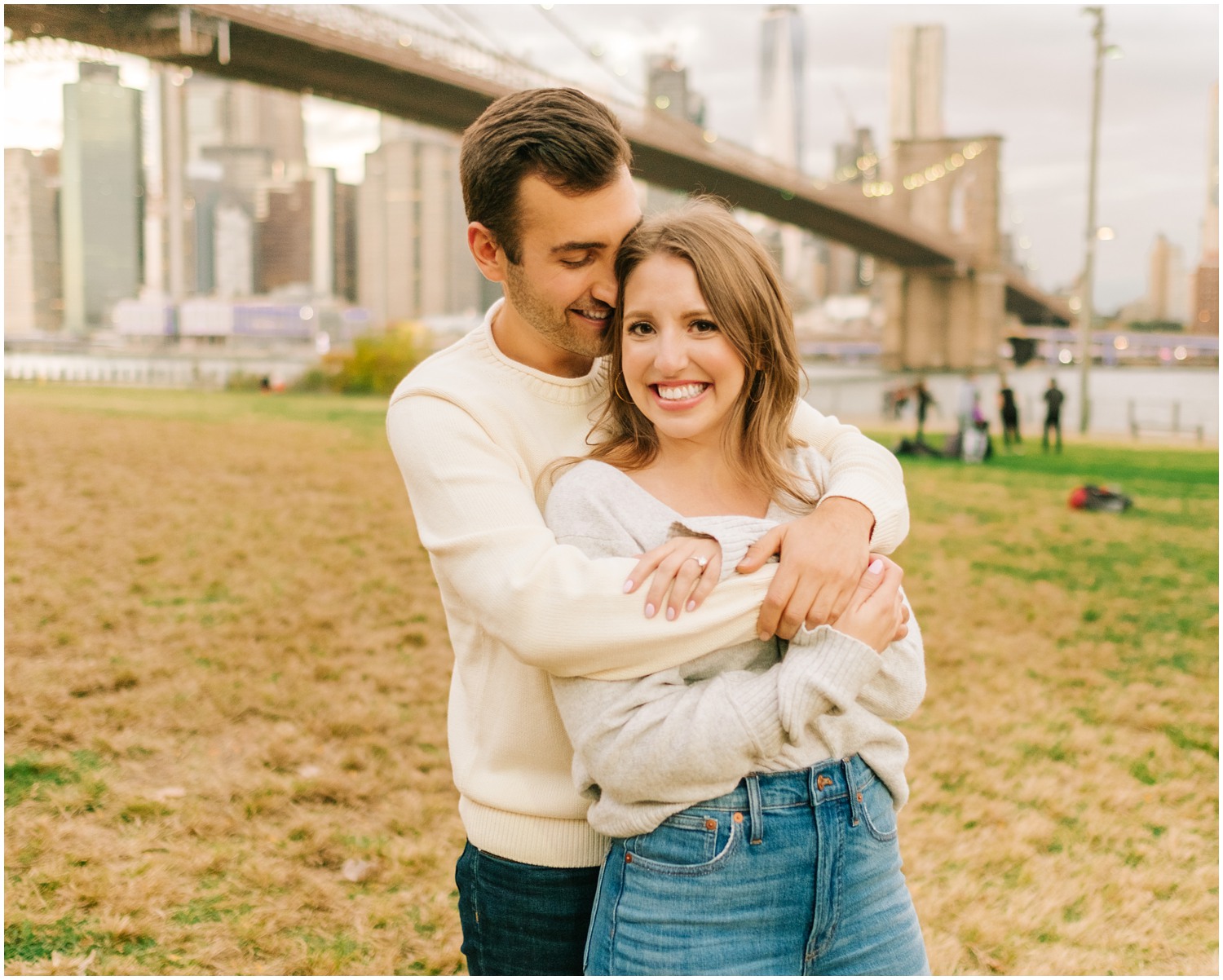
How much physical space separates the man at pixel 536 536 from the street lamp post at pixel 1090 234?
65.8ft

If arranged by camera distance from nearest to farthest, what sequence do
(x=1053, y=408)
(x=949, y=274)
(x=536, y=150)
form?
(x=536, y=150) < (x=1053, y=408) < (x=949, y=274)

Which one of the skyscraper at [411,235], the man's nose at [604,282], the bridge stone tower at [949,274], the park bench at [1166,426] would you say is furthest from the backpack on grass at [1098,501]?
the skyscraper at [411,235]

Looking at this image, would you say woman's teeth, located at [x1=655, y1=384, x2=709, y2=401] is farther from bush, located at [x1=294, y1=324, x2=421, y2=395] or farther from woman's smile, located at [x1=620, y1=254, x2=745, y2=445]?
bush, located at [x1=294, y1=324, x2=421, y2=395]

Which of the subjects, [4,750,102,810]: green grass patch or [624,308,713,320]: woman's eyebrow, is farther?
[4,750,102,810]: green grass patch

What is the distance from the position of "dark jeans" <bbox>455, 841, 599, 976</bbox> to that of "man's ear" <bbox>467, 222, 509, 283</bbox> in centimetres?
85

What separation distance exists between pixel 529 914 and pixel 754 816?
1.44 feet

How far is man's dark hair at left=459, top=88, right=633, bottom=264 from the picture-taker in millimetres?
1483

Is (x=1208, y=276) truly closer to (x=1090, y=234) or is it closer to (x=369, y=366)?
(x=1090, y=234)

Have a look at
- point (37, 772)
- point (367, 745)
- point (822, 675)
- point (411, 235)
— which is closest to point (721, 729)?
A: point (822, 675)

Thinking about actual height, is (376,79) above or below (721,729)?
above

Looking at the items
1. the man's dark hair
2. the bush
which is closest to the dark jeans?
the man's dark hair

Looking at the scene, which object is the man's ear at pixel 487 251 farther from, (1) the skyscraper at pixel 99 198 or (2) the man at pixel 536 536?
(1) the skyscraper at pixel 99 198

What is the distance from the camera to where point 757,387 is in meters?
1.51

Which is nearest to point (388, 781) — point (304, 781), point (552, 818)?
point (304, 781)
